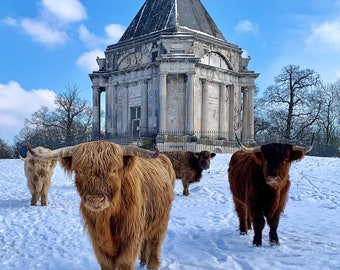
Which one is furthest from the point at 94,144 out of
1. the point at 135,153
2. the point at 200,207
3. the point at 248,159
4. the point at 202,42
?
the point at 202,42

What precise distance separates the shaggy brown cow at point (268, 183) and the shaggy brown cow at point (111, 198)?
2.18 m

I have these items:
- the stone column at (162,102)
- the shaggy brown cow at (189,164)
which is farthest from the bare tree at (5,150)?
the shaggy brown cow at (189,164)

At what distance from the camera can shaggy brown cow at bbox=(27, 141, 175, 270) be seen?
397 cm

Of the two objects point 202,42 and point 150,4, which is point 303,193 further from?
point 150,4

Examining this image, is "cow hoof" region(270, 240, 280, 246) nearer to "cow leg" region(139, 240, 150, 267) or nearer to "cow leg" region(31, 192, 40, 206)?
"cow leg" region(139, 240, 150, 267)

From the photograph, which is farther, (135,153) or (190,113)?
(190,113)

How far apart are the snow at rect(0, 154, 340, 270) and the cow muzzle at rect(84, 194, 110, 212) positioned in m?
2.13

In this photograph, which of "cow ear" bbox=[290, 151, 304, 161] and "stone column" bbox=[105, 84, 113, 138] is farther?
"stone column" bbox=[105, 84, 113, 138]

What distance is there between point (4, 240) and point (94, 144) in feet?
13.5

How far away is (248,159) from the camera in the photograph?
7398 mm

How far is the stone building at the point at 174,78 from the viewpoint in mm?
29750

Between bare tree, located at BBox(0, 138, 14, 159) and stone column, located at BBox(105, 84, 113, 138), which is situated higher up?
stone column, located at BBox(105, 84, 113, 138)

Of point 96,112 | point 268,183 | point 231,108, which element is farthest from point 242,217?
point 96,112

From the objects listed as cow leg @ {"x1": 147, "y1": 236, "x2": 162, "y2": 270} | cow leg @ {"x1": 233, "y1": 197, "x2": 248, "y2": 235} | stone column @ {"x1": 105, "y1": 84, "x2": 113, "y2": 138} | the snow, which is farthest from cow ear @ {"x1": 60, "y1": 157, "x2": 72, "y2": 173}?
stone column @ {"x1": 105, "y1": 84, "x2": 113, "y2": 138}
